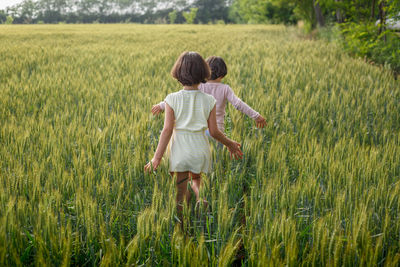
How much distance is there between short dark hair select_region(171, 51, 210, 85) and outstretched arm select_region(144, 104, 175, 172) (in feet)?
0.60

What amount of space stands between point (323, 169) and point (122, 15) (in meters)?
65.9

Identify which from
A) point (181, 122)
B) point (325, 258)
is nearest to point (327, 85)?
point (181, 122)

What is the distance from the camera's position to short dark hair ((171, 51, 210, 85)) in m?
1.76

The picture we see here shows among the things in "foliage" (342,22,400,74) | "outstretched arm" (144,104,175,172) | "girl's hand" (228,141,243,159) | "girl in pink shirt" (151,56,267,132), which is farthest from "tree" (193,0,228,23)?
"outstretched arm" (144,104,175,172)

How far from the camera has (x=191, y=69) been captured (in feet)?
5.80

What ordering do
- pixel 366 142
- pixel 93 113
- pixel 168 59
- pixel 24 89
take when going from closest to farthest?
pixel 366 142, pixel 93 113, pixel 24 89, pixel 168 59

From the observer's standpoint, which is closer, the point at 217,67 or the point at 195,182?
the point at 195,182

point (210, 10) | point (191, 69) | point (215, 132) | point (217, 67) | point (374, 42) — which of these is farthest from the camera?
point (210, 10)

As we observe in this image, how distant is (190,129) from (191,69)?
31 centimetres

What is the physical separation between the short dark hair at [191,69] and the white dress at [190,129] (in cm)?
7

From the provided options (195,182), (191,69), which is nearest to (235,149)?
(195,182)

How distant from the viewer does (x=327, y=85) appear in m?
4.57

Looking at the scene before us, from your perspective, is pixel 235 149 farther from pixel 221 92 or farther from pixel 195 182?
pixel 221 92

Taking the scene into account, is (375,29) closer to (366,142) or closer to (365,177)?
(366,142)
